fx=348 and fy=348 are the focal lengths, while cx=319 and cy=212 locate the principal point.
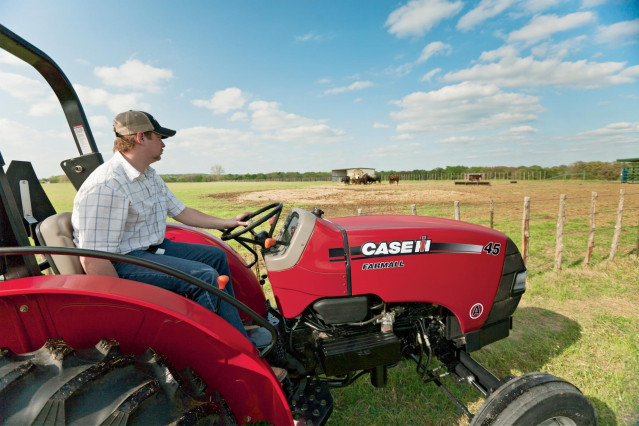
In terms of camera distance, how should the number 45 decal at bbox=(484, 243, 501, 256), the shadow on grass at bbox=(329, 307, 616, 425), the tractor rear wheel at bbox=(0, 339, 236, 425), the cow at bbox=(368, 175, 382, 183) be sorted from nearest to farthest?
the tractor rear wheel at bbox=(0, 339, 236, 425)
the number 45 decal at bbox=(484, 243, 501, 256)
the shadow on grass at bbox=(329, 307, 616, 425)
the cow at bbox=(368, 175, 382, 183)

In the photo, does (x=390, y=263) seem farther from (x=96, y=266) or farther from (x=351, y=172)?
(x=351, y=172)

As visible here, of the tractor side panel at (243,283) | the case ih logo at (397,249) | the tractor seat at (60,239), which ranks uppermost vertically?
the tractor seat at (60,239)

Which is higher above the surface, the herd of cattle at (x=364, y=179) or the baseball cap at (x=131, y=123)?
the baseball cap at (x=131, y=123)

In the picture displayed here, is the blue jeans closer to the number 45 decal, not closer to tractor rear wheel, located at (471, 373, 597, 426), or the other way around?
tractor rear wheel, located at (471, 373, 597, 426)

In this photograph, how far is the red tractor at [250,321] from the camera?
3.94 feet

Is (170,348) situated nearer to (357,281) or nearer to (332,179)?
(357,281)

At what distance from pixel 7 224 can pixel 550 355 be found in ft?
Result: 12.8

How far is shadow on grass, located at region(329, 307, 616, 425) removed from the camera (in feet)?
7.72

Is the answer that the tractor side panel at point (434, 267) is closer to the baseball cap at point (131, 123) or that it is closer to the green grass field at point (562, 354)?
the green grass field at point (562, 354)

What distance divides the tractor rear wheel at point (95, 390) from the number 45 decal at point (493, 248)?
1668mm

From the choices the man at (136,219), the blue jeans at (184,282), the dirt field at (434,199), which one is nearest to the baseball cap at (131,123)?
the man at (136,219)

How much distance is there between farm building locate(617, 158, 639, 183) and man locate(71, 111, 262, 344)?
41478 mm

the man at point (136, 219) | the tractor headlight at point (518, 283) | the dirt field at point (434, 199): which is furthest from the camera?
the dirt field at point (434, 199)

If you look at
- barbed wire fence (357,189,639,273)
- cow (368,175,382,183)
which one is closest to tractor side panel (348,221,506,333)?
barbed wire fence (357,189,639,273)
